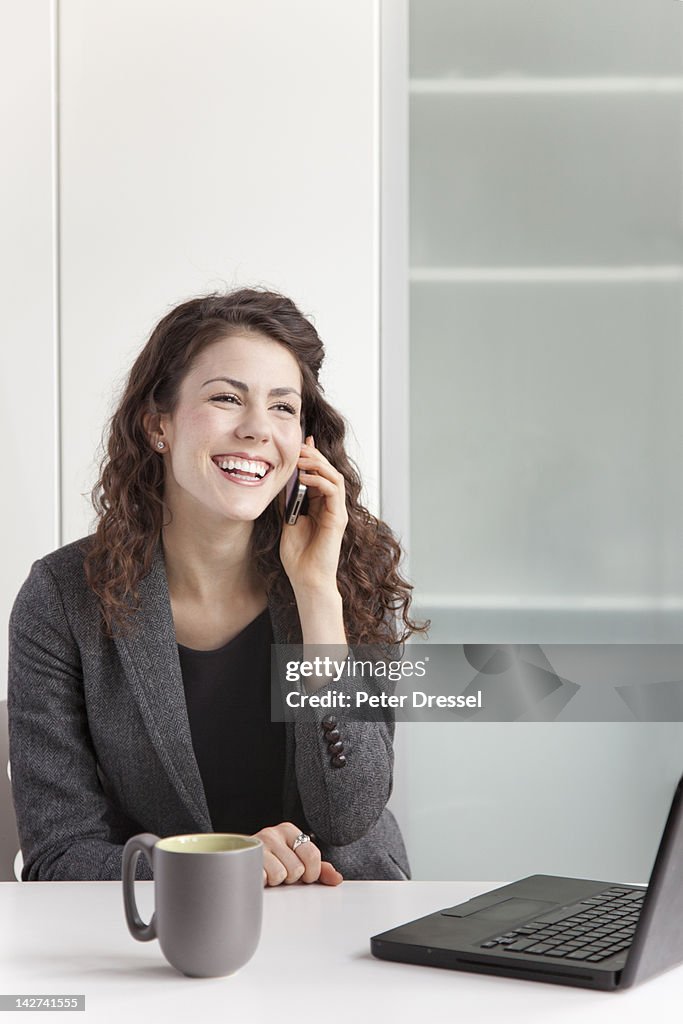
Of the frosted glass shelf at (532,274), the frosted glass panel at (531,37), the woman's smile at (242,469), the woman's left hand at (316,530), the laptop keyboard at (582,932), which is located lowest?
the laptop keyboard at (582,932)

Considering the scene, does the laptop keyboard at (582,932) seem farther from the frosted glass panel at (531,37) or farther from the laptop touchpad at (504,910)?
the frosted glass panel at (531,37)

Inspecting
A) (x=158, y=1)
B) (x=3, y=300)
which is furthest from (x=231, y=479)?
(x=158, y=1)

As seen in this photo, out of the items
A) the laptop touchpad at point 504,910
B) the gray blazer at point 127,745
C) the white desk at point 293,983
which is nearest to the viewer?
the white desk at point 293,983

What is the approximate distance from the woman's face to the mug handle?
0.74 m

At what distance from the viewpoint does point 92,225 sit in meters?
1.64

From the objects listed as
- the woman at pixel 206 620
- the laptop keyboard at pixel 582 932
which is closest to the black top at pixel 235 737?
the woman at pixel 206 620

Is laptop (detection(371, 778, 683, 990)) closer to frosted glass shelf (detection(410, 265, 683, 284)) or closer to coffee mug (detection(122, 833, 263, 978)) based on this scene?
coffee mug (detection(122, 833, 263, 978))

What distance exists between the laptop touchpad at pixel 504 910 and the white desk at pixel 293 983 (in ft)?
0.15

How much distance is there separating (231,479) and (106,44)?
2.38 ft

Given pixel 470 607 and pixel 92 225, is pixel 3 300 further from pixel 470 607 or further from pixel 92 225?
pixel 470 607

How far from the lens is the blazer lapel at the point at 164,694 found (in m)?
1.17

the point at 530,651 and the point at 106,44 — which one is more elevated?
the point at 106,44

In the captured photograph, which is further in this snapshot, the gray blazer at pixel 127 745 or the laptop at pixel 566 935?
the gray blazer at pixel 127 745

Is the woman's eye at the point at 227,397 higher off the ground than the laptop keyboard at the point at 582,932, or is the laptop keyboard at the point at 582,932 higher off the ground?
the woman's eye at the point at 227,397
